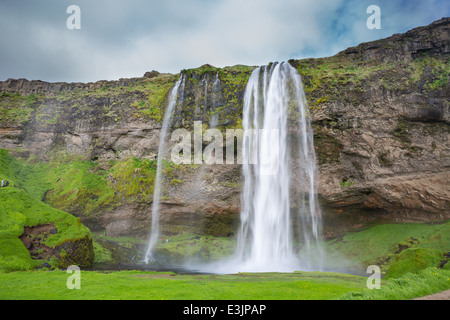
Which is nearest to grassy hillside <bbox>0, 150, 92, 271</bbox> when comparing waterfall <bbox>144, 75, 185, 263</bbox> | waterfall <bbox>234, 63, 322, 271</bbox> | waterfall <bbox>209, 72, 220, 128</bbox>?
waterfall <bbox>144, 75, 185, 263</bbox>

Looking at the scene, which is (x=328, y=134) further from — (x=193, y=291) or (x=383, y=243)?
(x=193, y=291)

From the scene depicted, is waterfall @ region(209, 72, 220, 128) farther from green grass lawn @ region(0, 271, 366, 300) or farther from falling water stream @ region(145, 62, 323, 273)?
green grass lawn @ region(0, 271, 366, 300)

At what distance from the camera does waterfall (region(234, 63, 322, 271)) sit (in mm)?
37469

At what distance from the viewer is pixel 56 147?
2093 inches

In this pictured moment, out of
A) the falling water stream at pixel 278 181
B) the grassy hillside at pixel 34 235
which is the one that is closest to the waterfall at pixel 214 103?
the falling water stream at pixel 278 181

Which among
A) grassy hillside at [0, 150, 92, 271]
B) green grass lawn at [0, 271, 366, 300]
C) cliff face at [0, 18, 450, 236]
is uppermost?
cliff face at [0, 18, 450, 236]

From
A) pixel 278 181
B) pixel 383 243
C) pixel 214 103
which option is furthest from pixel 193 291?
pixel 214 103

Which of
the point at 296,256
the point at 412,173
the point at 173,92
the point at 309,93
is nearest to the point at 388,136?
the point at 412,173

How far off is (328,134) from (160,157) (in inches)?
1041

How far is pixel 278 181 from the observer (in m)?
38.9

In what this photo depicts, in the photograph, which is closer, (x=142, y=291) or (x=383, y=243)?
(x=142, y=291)

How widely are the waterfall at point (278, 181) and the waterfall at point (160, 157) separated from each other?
12694mm

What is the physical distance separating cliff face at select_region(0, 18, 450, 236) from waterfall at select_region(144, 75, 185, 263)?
3.18 feet
